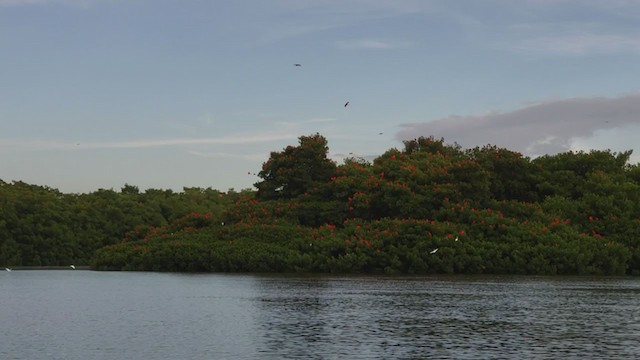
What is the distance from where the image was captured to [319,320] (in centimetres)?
4262

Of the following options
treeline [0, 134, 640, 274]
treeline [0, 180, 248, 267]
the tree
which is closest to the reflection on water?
treeline [0, 134, 640, 274]

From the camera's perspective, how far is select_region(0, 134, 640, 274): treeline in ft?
261

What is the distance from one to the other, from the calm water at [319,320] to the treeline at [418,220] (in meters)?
9.91

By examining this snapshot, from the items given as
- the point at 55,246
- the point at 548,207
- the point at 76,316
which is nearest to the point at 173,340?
the point at 76,316

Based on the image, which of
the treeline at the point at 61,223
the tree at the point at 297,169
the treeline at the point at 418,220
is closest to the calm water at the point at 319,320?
the treeline at the point at 418,220

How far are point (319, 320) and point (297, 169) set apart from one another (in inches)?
1936

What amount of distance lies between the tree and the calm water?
73.7 feet

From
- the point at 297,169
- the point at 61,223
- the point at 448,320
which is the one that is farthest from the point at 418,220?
the point at 61,223

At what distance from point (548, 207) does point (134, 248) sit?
38.7 m

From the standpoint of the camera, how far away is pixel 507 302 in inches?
2079

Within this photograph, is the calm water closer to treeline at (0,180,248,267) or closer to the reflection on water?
the reflection on water

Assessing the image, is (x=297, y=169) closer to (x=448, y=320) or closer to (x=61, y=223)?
(x=448, y=320)

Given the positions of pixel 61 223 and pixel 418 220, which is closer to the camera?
pixel 418 220

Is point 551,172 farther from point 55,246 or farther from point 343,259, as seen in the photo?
point 55,246
